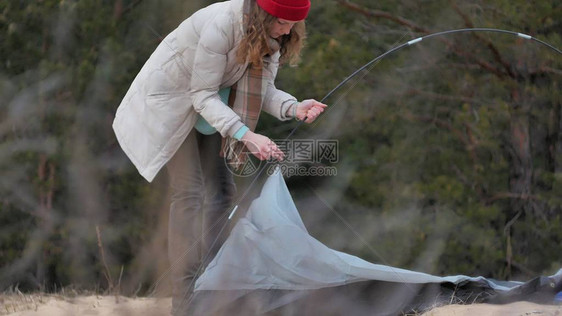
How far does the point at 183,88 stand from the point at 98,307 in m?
0.77

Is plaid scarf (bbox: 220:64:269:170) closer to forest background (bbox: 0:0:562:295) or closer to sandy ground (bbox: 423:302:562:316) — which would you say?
sandy ground (bbox: 423:302:562:316)

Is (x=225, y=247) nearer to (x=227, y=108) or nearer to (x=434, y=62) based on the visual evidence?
(x=227, y=108)

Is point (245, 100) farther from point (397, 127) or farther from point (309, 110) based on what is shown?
point (397, 127)

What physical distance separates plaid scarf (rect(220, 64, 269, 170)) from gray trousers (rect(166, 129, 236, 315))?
0.22 ft

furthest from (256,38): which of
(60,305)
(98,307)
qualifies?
(60,305)

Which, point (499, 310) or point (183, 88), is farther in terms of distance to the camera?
point (499, 310)

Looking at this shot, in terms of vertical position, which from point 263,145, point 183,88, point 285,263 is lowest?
point 285,263

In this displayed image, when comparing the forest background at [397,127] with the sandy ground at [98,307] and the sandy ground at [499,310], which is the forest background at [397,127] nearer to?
the sandy ground at [98,307]

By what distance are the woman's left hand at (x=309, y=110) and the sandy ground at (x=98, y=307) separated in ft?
1.94

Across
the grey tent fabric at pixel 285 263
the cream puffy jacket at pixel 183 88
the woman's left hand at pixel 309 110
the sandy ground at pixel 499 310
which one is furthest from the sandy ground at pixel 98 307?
the woman's left hand at pixel 309 110

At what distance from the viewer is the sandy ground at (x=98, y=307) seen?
2.18 meters

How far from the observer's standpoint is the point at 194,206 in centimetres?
213

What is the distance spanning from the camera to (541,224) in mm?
5430

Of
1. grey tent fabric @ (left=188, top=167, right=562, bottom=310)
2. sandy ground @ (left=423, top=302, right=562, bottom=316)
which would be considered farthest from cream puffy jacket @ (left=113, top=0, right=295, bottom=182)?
sandy ground @ (left=423, top=302, right=562, bottom=316)
